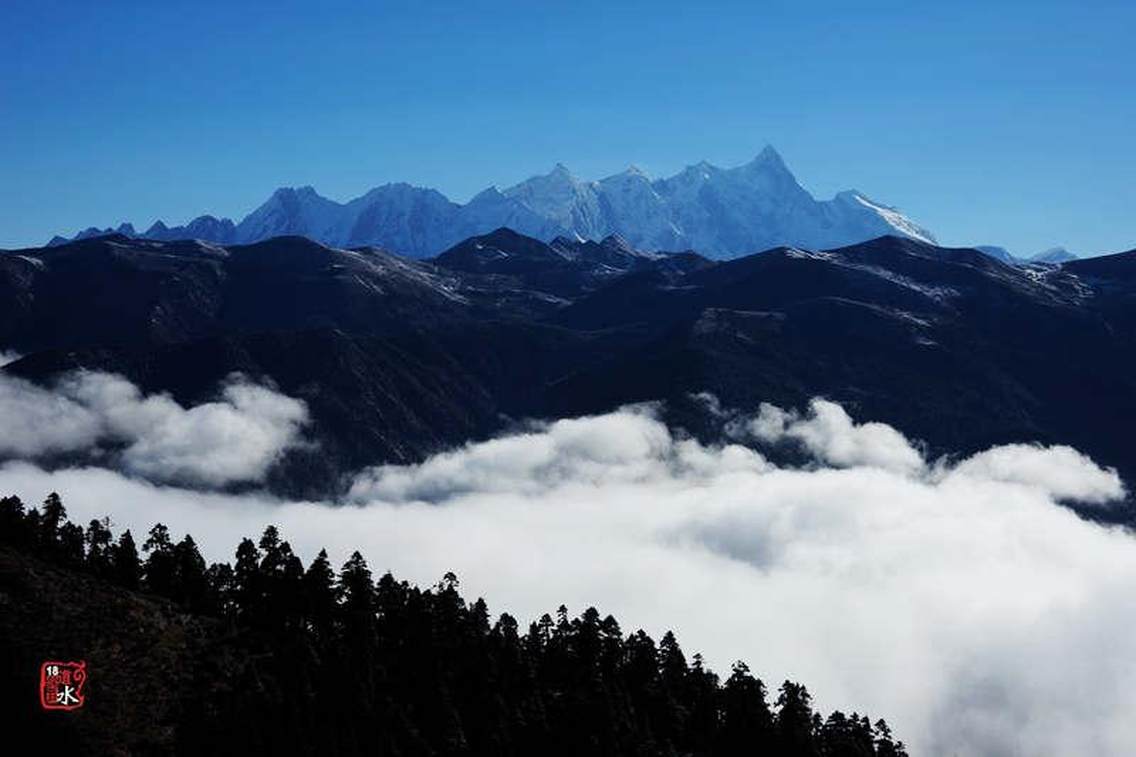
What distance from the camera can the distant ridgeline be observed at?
81.7 m

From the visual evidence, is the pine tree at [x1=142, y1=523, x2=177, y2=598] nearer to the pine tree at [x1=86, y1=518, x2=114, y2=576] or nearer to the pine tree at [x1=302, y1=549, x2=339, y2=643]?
the pine tree at [x1=86, y1=518, x2=114, y2=576]

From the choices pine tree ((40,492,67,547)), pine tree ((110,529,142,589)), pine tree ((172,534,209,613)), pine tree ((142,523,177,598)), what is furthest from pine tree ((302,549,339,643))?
pine tree ((40,492,67,547))

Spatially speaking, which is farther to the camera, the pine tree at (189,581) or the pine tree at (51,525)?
the pine tree at (51,525)

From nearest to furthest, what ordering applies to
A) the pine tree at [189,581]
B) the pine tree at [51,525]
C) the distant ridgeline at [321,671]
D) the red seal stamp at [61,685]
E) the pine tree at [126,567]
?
1. the red seal stamp at [61,685]
2. the distant ridgeline at [321,671]
3. the pine tree at [126,567]
4. the pine tree at [189,581]
5. the pine tree at [51,525]

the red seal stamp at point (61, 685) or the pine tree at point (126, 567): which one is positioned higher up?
the pine tree at point (126, 567)

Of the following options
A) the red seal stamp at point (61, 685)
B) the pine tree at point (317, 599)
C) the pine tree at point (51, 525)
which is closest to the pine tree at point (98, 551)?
the pine tree at point (51, 525)

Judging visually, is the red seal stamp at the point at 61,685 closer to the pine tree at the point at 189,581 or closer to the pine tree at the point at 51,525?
the pine tree at the point at 189,581

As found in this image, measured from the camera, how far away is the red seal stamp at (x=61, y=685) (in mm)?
78375

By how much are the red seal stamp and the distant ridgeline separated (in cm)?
95

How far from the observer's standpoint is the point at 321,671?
91.4 meters

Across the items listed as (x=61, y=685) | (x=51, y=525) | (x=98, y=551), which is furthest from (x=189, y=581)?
(x=61, y=685)

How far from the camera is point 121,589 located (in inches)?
3873

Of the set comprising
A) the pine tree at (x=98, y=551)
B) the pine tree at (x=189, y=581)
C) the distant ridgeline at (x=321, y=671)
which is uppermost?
the pine tree at (x=98, y=551)

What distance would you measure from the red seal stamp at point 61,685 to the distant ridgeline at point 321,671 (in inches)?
37.4
